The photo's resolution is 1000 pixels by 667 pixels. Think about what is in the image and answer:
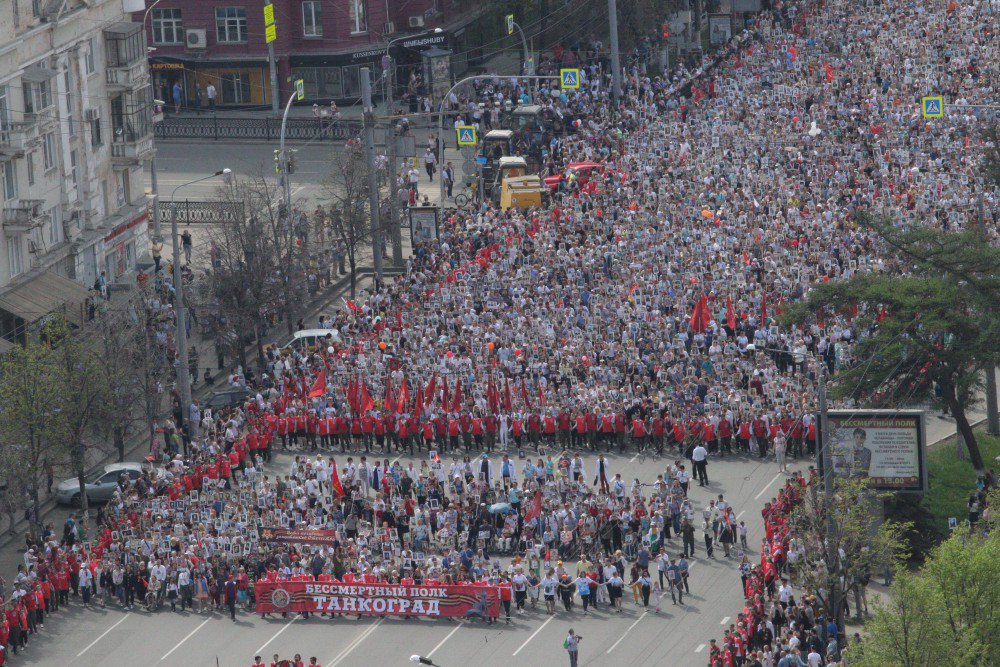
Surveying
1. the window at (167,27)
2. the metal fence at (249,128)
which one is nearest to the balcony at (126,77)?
the metal fence at (249,128)

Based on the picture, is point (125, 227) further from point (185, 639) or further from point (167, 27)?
point (185, 639)

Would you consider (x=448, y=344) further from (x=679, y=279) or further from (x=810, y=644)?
(x=810, y=644)

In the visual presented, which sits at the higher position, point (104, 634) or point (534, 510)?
point (534, 510)

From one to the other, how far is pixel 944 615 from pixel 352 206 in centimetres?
3878

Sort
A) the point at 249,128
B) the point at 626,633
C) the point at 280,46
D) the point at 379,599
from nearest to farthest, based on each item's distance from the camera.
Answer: the point at 626,633 < the point at 379,599 < the point at 249,128 < the point at 280,46

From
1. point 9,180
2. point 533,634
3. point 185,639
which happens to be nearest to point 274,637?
point 185,639

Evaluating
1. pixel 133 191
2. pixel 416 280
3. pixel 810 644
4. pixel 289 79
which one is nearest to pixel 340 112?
pixel 289 79

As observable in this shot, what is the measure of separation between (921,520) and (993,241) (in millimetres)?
14845

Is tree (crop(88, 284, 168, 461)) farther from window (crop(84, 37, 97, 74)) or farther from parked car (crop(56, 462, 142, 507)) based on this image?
window (crop(84, 37, 97, 74))

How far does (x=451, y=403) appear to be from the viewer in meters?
62.1

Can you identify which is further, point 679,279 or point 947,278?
point 679,279

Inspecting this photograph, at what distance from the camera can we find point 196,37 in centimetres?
9931

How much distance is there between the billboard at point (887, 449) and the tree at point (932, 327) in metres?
2.25

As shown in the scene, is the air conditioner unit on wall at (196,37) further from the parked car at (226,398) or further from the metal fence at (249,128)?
the parked car at (226,398)
